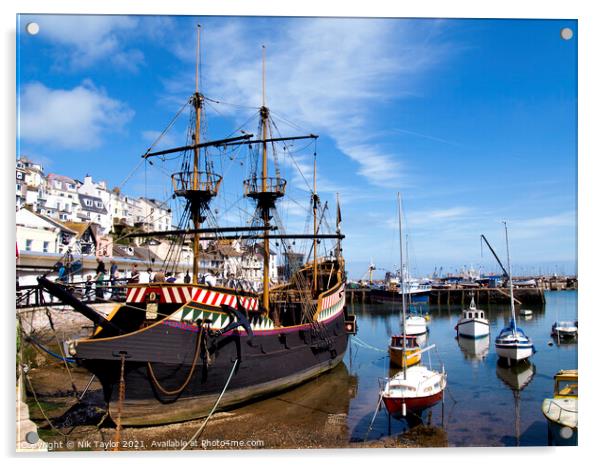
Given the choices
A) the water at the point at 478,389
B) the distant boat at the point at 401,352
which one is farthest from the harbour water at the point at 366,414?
the distant boat at the point at 401,352

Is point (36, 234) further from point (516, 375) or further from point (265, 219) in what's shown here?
point (516, 375)

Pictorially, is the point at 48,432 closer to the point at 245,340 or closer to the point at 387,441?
the point at 245,340

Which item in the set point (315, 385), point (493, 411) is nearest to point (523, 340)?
point (493, 411)

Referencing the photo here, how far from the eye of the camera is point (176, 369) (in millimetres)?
9703

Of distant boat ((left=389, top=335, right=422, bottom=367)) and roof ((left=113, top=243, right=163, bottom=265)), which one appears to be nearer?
distant boat ((left=389, top=335, right=422, bottom=367))

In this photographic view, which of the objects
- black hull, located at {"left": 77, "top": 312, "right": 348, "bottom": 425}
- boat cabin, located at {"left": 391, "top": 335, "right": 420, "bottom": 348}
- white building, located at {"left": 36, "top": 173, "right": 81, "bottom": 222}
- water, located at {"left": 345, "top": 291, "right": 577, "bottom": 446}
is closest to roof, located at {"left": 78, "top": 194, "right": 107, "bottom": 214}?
white building, located at {"left": 36, "top": 173, "right": 81, "bottom": 222}

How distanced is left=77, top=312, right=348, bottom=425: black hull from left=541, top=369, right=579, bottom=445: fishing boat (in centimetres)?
633

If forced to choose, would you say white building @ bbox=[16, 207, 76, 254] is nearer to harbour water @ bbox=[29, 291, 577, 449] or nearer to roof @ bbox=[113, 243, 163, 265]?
harbour water @ bbox=[29, 291, 577, 449]

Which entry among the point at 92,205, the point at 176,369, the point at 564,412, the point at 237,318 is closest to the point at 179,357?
the point at 176,369

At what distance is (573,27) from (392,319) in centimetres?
3452

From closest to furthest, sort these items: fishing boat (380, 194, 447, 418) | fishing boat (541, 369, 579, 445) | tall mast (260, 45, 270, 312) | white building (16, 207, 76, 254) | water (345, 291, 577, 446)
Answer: fishing boat (541, 369, 579, 445)
water (345, 291, 577, 446)
fishing boat (380, 194, 447, 418)
white building (16, 207, 76, 254)
tall mast (260, 45, 270, 312)

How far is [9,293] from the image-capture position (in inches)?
295

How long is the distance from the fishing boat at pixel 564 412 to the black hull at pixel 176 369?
633 cm

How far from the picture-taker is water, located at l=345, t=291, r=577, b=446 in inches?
406
